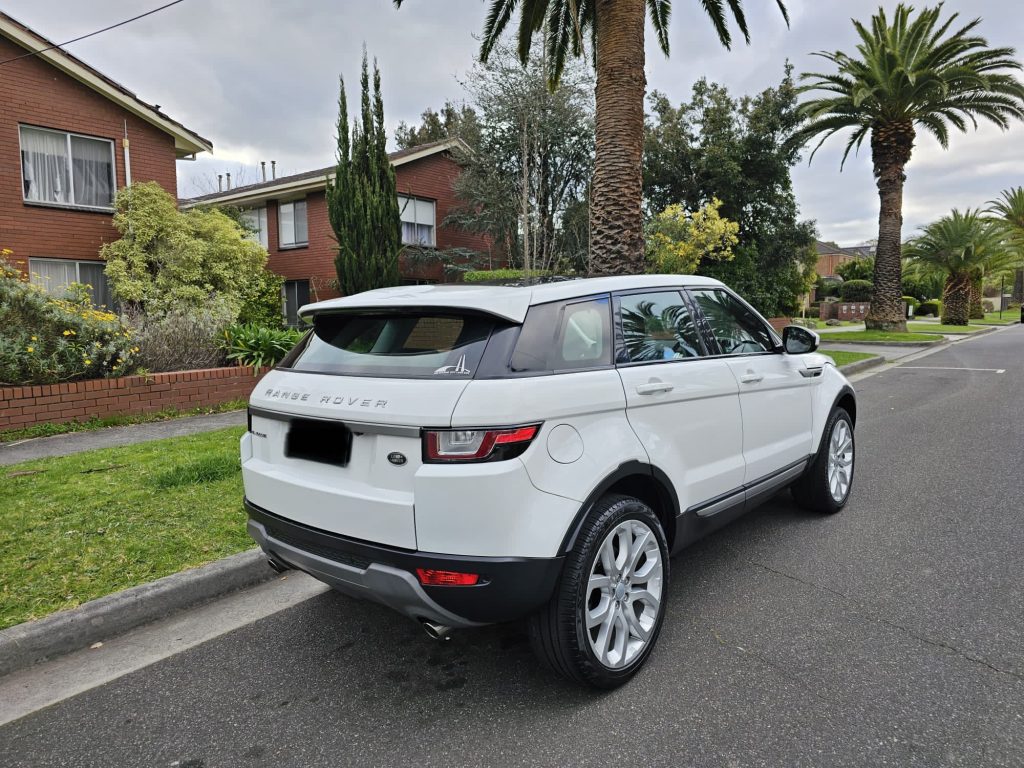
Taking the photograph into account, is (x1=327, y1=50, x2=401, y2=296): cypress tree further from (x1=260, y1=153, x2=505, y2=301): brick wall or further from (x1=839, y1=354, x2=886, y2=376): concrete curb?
(x1=839, y1=354, x2=886, y2=376): concrete curb

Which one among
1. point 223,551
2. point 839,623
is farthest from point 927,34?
point 223,551

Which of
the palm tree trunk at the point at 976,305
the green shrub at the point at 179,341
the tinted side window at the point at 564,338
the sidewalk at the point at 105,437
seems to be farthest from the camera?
the palm tree trunk at the point at 976,305

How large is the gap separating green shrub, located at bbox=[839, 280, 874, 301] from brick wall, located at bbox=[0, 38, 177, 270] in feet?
139

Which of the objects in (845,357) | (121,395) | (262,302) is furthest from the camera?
(262,302)

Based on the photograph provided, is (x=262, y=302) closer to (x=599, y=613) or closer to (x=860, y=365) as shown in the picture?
(x=860, y=365)

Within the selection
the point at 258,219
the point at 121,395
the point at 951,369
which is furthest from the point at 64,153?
the point at 951,369

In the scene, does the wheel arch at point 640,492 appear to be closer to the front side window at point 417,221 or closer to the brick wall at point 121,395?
the brick wall at point 121,395

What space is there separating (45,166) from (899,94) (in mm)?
23387

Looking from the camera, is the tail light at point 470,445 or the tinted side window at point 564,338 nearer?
the tail light at point 470,445

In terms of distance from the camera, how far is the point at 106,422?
768cm

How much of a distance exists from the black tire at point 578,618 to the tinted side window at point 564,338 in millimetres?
600

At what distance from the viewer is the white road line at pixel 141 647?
2.72 metres

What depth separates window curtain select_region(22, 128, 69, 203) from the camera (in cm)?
1332

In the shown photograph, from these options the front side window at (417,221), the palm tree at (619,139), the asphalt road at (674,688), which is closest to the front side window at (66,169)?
the front side window at (417,221)
